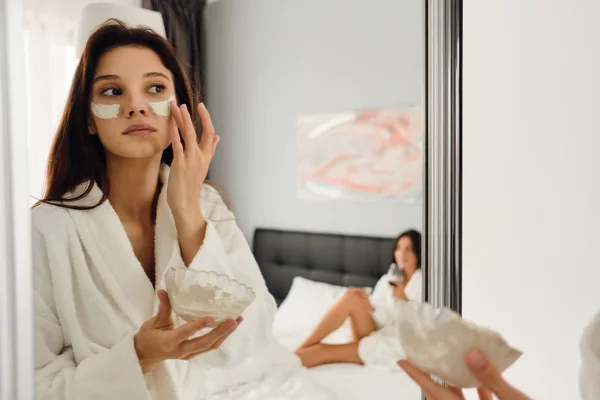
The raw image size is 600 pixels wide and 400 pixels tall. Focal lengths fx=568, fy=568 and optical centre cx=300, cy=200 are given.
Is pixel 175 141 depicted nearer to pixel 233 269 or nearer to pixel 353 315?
pixel 233 269

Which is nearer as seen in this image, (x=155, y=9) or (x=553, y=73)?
(x=155, y=9)

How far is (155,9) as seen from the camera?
733 millimetres

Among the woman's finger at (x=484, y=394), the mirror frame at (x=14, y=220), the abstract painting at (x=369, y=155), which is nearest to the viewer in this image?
the mirror frame at (x=14, y=220)

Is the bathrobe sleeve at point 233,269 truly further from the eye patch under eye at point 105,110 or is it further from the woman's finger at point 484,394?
the woman's finger at point 484,394

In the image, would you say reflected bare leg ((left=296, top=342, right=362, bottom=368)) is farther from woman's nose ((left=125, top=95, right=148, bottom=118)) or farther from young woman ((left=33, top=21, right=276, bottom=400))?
woman's nose ((left=125, top=95, right=148, bottom=118))

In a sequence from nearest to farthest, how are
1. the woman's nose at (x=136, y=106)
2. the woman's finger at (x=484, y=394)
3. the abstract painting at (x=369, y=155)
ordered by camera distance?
1. the woman's nose at (x=136, y=106)
2. the woman's finger at (x=484, y=394)
3. the abstract painting at (x=369, y=155)

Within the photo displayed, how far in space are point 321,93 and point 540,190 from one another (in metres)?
0.47

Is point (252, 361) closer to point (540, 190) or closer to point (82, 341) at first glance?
point (82, 341)

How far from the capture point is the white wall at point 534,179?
1070 millimetres

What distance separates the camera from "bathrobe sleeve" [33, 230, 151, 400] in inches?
25.5

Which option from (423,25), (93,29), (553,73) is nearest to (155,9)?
(93,29)

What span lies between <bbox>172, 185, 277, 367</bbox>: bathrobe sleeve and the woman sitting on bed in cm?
17

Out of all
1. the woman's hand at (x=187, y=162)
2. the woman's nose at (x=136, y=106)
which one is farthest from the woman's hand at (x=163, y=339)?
the woman's nose at (x=136, y=106)

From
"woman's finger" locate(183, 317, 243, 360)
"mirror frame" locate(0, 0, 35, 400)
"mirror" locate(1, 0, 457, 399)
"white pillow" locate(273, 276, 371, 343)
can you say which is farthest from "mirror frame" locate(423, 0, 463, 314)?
"mirror frame" locate(0, 0, 35, 400)
